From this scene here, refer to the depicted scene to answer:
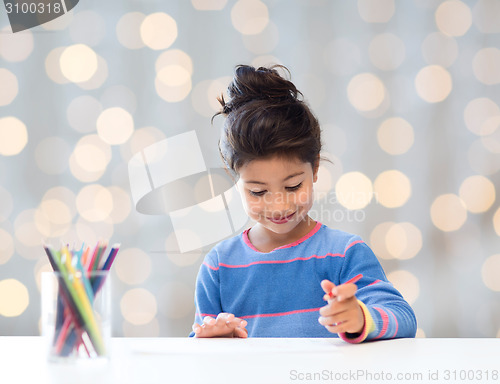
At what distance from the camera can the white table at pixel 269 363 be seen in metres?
0.53

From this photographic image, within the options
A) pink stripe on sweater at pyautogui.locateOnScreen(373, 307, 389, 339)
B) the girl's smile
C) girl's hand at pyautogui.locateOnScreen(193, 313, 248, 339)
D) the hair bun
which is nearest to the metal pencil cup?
girl's hand at pyautogui.locateOnScreen(193, 313, 248, 339)

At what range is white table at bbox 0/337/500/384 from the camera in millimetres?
525

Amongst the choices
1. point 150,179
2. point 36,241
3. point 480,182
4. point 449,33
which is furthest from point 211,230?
point 449,33

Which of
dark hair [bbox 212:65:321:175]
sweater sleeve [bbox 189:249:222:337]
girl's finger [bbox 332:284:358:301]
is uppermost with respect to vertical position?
dark hair [bbox 212:65:321:175]

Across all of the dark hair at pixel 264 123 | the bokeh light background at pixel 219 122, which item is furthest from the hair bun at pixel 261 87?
the bokeh light background at pixel 219 122

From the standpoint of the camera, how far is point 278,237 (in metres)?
1.11

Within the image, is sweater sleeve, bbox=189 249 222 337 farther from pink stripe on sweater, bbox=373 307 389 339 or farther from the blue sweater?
pink stripe on sweater, bbox=373 307 389 339

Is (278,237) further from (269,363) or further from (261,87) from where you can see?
(269,363)

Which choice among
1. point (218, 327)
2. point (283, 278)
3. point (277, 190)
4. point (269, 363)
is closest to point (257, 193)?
point (277, 190)

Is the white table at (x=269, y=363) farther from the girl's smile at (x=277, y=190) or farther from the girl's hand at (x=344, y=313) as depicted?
the girl's smile at (x=277, y=190)

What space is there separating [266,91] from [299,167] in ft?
0.61

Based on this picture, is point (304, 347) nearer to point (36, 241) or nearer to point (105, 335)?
point (105, 335)

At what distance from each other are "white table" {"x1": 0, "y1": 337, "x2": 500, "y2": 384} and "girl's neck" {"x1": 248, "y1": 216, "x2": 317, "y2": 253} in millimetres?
364

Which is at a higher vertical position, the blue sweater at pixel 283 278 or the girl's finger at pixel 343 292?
the girl's finger at pixel 343 292
